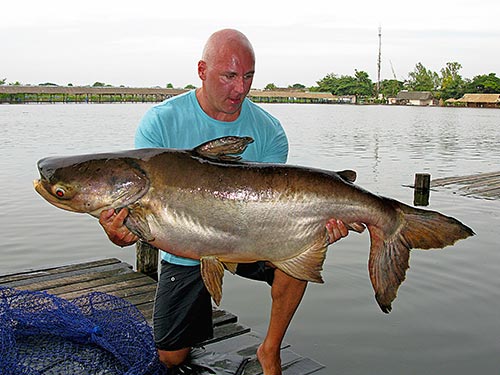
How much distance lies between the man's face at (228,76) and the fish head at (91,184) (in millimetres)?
883

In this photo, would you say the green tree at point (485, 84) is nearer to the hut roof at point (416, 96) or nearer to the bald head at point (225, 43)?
the hut roof at point (416, 96)

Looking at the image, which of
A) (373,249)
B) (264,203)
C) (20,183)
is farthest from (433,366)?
(20,183)

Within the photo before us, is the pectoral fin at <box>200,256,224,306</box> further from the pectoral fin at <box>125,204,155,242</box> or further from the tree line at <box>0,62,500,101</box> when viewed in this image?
the tree line at <box>0,62,500,101</box>

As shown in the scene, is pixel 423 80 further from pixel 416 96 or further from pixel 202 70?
pixel 202 70

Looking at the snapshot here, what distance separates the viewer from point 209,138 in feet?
12.3

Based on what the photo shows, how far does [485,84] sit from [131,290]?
124858 mm

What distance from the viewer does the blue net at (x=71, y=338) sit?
358cm

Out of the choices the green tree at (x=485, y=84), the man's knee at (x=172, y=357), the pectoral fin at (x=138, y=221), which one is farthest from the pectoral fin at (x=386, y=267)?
the green tree at (x=485, y=84)

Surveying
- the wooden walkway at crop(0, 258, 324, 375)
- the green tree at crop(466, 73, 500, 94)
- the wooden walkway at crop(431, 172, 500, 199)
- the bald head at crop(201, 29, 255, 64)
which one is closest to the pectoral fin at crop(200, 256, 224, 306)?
the wooden walkway at crop(0, 258, 324, 375)

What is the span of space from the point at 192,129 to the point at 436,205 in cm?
959

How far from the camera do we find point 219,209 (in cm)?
303

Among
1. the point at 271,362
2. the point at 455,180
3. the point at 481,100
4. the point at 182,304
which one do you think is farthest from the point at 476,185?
the point at 481,100

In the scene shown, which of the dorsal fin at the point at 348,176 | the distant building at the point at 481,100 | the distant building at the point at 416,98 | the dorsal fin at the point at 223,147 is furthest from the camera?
the distant building at the point at 416,98

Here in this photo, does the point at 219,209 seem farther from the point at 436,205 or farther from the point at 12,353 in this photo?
the point at 436,205
